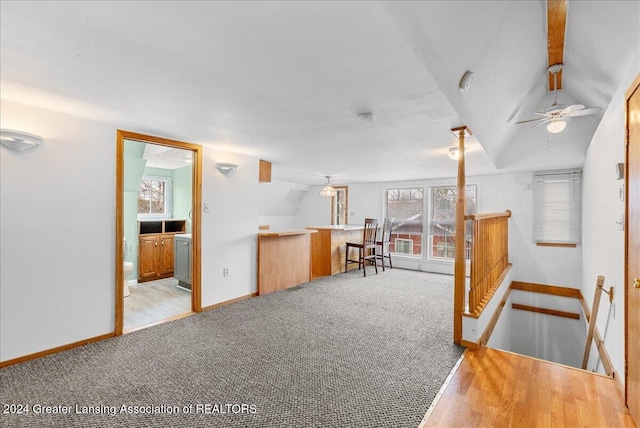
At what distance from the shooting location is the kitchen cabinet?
4.46 metres

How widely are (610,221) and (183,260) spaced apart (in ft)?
16.6

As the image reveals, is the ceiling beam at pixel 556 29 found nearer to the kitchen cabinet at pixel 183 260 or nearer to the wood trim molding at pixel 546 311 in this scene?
the wood trim molding at pixel 546 311

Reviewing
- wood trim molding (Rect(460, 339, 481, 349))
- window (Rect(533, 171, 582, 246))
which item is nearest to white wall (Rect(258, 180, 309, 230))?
window (Rect(533, 171, 582, 246))

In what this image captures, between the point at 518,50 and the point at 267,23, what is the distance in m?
2.26

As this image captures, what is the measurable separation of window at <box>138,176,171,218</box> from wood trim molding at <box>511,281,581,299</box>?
6.54 m

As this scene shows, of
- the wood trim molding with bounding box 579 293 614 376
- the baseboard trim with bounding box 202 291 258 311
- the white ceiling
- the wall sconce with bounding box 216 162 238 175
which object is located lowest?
the wood trim molding with bounding box 579 293 614 376

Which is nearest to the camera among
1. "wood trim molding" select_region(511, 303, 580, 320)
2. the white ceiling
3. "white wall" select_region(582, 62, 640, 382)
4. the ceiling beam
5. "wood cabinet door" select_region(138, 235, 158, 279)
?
the white ceiling

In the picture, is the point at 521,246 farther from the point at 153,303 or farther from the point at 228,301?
the point at 153,303

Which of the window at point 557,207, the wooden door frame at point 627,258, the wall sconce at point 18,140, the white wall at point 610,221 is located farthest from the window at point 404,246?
the wall sconce at point 18,140

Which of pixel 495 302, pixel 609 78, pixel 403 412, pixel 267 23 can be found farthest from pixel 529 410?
pixel 609 78

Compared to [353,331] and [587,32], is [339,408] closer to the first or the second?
[353,331]

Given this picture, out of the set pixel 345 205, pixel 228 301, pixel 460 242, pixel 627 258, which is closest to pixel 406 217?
pixel 345 205

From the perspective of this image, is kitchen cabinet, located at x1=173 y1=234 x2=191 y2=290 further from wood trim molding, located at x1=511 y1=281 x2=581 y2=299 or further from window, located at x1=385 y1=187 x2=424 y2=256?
wood trim molding, located at x1=511 y1=281 x2=581 y2=299

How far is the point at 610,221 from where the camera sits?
2537 mm
